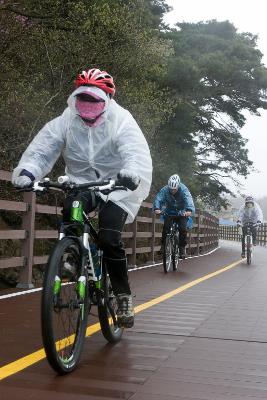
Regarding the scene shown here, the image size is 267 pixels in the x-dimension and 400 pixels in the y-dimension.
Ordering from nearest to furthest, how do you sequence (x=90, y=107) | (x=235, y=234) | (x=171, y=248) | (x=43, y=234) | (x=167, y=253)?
(x=90, y=107) < (x=43, y=234) < (x=167, y=253) < (x=171, y=248) < (x=235, y=234)

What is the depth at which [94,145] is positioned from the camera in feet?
13.2

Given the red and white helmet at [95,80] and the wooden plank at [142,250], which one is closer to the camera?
the red and white helmet at [95,80]

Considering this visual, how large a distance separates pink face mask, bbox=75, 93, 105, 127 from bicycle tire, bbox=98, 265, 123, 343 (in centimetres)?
102

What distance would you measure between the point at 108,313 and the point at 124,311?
0.38 ft

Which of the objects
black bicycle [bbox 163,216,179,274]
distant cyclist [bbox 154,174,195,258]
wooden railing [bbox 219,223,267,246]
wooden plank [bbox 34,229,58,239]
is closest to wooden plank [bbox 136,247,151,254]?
black bicycle [bbox 163,216,179,274]

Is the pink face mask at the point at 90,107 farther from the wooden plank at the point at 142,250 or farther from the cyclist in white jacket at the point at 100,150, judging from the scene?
the wooden plank at the point at 142,250

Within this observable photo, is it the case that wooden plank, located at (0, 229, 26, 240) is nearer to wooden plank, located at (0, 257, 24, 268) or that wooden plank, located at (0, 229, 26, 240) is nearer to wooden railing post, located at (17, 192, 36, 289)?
wooden railing post, located at (17, 192, 36, 289)

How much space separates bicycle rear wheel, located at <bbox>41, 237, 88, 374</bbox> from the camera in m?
3.17

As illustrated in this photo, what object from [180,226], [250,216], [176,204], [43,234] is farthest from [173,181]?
[250,216]

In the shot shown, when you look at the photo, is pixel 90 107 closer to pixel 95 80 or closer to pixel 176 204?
pixel 95 80

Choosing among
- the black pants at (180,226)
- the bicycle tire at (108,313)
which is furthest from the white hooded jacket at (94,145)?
the black pants at (180,226)

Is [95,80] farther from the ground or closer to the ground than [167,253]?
farther from the ground

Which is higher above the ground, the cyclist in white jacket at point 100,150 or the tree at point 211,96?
the tree at point 211,96

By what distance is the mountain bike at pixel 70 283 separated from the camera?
320cm
